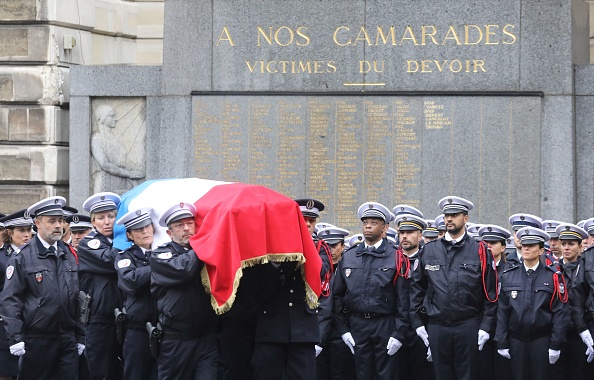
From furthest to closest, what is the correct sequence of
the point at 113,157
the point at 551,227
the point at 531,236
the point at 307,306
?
the point at 113,157 < the point at 551,227 < the point at 531,236 < the point at 307,306

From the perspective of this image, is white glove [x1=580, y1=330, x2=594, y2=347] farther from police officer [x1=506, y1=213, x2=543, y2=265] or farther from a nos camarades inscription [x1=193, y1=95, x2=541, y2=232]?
a nos camarades inscription [x1=193, y1=95, x2=541, y2=232]

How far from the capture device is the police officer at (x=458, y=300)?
38.4 feet

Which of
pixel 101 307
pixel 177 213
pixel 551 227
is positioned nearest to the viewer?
pixel 177 213

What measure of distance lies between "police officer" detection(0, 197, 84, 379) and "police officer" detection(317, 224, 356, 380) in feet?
7.51

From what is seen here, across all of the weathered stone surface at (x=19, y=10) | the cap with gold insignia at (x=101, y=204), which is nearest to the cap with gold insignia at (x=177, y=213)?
the cap with gold insignia at (x=101, y=204)

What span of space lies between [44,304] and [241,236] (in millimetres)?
2235

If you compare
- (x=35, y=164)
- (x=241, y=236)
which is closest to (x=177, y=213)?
(x=241, y=236)

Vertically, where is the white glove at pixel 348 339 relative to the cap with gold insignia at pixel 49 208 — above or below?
below

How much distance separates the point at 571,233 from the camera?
484 inches

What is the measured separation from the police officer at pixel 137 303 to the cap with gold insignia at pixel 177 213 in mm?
443

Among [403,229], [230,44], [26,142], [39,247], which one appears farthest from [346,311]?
[26,142]

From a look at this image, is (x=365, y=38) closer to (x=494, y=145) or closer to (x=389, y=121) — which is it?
(x=389, y=121)

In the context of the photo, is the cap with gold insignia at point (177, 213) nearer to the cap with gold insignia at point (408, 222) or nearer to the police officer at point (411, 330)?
the police officer at point (411, 330)

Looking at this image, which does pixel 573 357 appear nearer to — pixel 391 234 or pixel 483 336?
pixel 483 336
